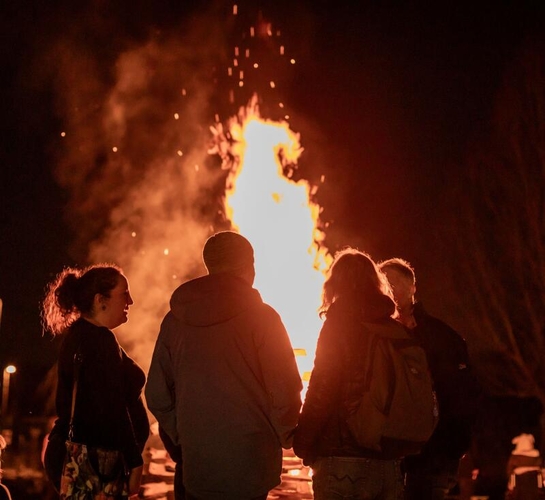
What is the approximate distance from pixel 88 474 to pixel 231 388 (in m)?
0.85

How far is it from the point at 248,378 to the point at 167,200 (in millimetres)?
17783

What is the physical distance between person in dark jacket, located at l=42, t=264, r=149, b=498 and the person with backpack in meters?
0.87

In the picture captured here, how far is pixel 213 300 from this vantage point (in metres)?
4.17

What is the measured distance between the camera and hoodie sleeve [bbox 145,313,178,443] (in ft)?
14.2

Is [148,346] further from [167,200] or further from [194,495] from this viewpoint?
[194,495]

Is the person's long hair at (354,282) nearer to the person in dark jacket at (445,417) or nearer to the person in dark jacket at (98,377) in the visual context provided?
the person in dark jacket at (445,417)

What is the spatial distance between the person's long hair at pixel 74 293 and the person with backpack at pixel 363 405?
49.2 inches

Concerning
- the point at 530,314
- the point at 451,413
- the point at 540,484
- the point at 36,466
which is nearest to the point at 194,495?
the point at 451,413

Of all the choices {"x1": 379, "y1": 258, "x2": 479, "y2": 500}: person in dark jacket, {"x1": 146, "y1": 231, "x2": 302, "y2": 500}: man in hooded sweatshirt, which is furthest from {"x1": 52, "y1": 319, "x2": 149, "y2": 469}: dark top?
{"x1": 379, "y1": 258, "x2": 479, "y2": 500}: person in dark jacket

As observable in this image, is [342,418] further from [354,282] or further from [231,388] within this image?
[354,282]

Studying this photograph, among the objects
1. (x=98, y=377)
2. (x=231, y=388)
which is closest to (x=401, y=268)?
(x=231, y=388)

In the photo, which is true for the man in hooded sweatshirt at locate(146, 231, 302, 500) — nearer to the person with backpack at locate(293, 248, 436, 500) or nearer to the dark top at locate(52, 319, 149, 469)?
the person with backpack at locate(293, 248, 436, 500)

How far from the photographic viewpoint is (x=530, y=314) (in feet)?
62.0

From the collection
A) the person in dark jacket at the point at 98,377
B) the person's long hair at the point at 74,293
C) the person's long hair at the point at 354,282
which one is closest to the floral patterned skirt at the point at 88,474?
the person in dark jacket at the point at 98,377
